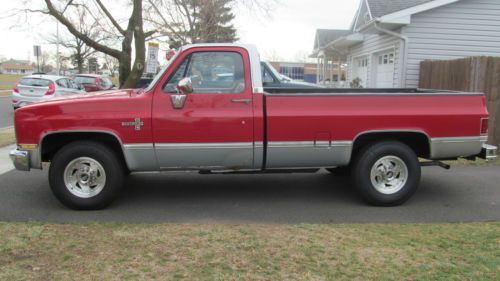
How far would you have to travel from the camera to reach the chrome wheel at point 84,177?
5.44 m

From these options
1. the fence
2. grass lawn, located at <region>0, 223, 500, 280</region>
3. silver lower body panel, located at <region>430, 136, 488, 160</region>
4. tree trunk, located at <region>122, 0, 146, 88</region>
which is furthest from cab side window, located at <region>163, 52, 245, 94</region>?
tree trunk, located at <region>122, 0, 146, 88</region>

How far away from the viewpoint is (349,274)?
146 inches

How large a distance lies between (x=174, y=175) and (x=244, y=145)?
7.85 feet

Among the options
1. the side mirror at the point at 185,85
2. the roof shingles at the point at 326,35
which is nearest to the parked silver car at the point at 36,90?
the side mirror at the point at 185,85

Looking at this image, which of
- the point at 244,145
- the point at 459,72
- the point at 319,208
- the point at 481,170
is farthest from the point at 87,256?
the point at 459,72

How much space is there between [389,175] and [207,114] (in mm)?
2426

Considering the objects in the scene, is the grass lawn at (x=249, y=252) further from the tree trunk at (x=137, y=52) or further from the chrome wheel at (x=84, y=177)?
the tree trunk at (x=137, y=52)

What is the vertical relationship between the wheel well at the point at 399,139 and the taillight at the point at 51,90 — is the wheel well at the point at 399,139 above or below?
below

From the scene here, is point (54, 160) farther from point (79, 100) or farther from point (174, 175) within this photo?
point (174, 175)

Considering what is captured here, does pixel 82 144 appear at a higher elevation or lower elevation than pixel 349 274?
higher

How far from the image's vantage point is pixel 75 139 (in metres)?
5.54

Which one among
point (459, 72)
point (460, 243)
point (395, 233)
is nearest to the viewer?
point (460, 243)

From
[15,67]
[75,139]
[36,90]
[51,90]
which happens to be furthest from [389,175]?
[15,67]

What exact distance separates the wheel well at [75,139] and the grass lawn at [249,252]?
1.06 m
